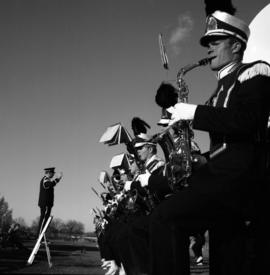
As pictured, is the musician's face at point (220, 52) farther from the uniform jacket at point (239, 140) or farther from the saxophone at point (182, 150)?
the uniform jacket at point (239, 140)

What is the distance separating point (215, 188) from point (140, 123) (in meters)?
5.25

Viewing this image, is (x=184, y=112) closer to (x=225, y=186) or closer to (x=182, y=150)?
(x=225, y=186)

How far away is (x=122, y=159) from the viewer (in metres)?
11.0

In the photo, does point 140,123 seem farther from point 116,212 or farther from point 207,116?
point 207,116

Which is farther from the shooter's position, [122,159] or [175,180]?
[122,159]

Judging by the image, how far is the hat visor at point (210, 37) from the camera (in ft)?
10.1

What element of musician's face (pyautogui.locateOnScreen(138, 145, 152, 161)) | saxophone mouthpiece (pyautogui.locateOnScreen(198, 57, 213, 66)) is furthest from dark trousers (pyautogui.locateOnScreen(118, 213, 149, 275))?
saxophone mouthpiece (pyautogui.locateOnScreen(198, 57, 213, 66))

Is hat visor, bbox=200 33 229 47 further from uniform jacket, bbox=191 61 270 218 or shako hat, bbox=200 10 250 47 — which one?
uniform jacket, bbox=191 61 270 218

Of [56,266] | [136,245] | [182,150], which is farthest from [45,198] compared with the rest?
[182,150]

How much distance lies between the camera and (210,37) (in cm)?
310

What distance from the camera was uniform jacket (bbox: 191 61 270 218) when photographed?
2.48m

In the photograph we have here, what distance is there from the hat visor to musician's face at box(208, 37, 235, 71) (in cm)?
2

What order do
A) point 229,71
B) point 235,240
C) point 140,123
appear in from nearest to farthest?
point 235,240
point 229,71
point 140,123

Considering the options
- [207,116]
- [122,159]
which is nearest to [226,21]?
[207,116]
